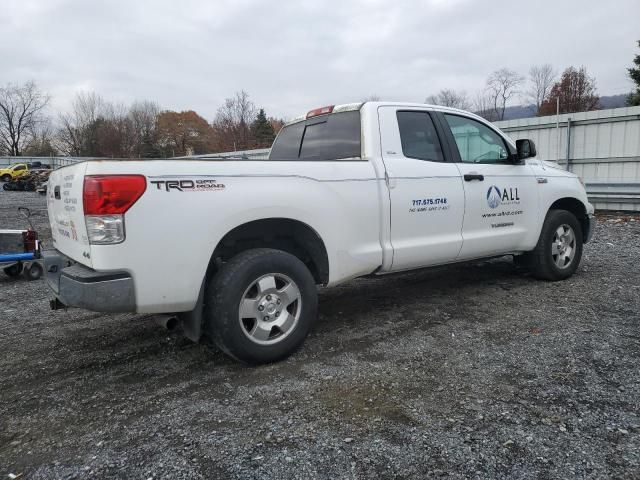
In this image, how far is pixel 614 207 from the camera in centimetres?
1163

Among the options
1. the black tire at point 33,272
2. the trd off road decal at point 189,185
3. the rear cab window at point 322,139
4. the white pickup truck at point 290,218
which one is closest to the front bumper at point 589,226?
the white pickup truck at point 290,218

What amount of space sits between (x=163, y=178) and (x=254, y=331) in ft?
4.04

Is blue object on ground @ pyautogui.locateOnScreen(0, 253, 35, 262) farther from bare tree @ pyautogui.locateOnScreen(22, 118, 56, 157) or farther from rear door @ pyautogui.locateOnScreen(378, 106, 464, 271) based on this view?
bare tree @ pyautogui.locateOnScreen(22, 118, 56, 157)

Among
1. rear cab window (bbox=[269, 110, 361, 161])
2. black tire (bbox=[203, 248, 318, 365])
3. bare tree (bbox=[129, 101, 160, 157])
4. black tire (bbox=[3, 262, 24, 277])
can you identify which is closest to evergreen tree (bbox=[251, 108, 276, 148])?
bare tree (bbox=[129, 101, 160, 157])

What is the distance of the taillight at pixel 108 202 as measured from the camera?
2742 millimetres

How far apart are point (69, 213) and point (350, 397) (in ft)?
7.29

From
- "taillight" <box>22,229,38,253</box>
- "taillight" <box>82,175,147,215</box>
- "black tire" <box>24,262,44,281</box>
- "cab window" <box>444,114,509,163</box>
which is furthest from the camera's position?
"black tire" <box>24,262,44,281</box>

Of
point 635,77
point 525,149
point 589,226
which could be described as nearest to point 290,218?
point 525,149

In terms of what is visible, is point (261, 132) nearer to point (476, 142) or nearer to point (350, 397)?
point (476, 142)

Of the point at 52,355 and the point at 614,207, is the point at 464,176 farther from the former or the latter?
the point at 614,207

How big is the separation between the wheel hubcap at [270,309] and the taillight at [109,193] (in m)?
0.98

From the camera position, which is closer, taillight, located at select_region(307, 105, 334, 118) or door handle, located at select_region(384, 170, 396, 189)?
door handle, located at select_region(384, 170, 396, 189)

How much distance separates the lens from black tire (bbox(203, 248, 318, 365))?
10.4 feet

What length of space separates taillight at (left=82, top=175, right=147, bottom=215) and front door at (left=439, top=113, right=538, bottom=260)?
3.11 meters
